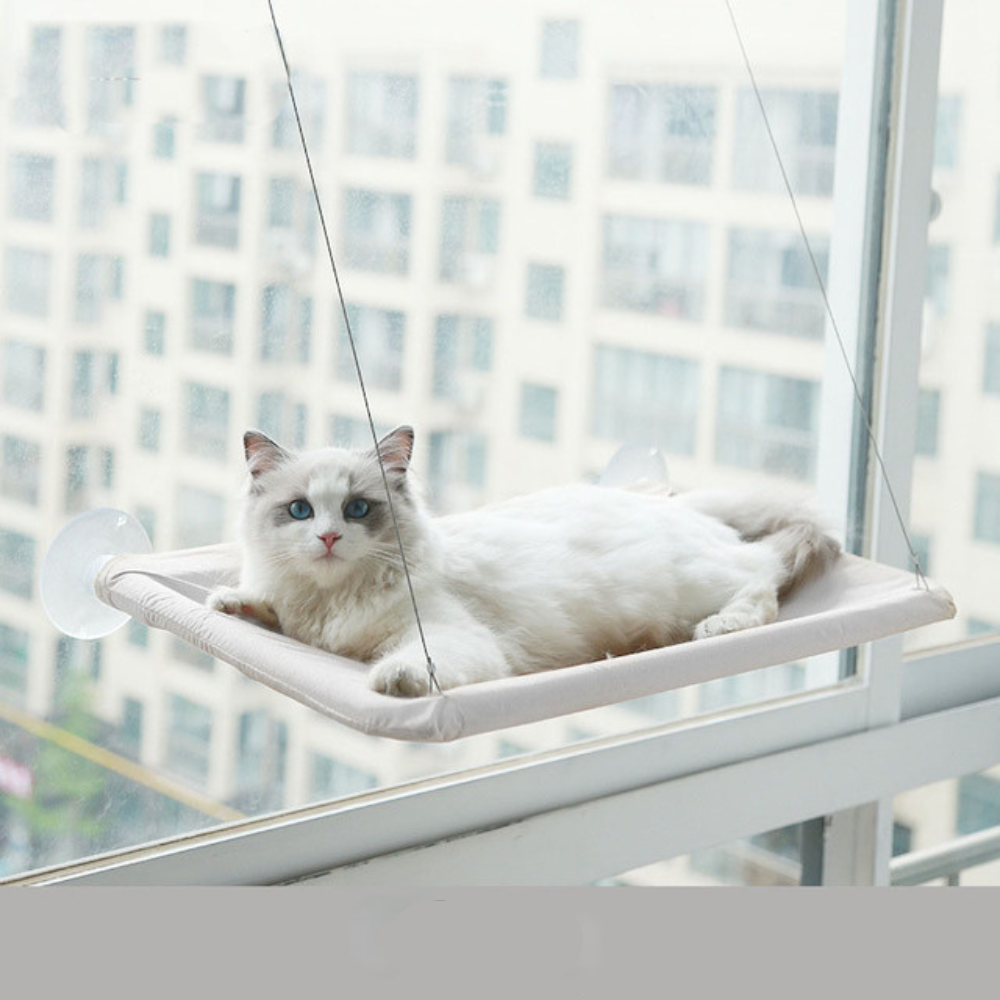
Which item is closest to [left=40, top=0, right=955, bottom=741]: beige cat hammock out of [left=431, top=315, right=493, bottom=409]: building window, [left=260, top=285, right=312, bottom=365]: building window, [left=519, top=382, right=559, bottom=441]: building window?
[left=260, top=285, right=312, bottom=365]: building window

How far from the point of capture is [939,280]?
251cm

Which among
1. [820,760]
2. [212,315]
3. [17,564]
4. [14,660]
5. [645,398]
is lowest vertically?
[820,760]

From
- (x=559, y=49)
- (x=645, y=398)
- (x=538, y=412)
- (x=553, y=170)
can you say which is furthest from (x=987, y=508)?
(x=559, y=49)

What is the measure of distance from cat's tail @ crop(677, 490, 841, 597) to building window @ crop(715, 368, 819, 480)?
0.70m

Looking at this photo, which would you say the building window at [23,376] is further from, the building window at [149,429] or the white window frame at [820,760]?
the white window frame at [820,760]

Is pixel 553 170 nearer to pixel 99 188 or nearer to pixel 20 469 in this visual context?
pixel 99 188

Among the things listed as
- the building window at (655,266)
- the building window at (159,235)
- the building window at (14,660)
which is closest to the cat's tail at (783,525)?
the building window at (655,266)

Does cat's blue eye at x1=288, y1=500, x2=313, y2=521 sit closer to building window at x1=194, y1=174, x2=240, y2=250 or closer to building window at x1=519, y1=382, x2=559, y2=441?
building window at x1=194, y1=174, x2=240, y2=250

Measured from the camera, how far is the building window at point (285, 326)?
5.98 feet

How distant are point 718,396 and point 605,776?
2.36 feet

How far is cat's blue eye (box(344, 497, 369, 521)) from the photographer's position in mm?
1286

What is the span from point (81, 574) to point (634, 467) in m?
0.77

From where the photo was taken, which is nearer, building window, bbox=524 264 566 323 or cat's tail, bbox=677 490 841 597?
cat's tail, bbox=677 490 841 597

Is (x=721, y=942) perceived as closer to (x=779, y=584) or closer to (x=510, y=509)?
(x=779, y=584)
